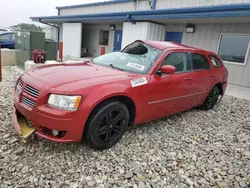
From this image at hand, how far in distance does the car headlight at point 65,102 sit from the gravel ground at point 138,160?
74 centimetres

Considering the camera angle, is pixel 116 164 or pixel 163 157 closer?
Answer: pixel 116 164

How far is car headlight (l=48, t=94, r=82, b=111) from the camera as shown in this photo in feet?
7.78

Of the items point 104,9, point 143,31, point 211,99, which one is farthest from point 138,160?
point 104,9

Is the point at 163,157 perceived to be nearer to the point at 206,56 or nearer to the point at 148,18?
the point at 206,56

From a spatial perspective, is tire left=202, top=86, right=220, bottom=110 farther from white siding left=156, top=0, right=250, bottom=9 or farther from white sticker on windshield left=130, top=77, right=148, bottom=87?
white siding left=156, top=0, right=250, bottom=9

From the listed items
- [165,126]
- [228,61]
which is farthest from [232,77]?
[165,126]

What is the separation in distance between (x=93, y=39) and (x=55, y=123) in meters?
13.3

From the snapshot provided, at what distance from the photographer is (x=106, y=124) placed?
2.76 m

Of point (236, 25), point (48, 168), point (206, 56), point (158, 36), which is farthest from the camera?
point (158, 36)

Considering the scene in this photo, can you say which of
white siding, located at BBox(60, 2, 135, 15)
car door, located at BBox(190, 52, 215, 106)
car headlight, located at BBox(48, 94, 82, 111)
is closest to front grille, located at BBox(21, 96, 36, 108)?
car headlight, located at BBox(48, 94, 82, 111)

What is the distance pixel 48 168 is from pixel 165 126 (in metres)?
2.28

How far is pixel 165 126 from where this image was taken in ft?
12.8

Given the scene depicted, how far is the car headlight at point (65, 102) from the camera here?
2.37 metres

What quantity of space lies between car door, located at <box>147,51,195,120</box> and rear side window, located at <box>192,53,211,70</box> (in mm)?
239
